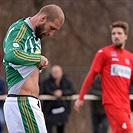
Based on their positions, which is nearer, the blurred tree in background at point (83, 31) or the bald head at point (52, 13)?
the bald head at point (52, 13)

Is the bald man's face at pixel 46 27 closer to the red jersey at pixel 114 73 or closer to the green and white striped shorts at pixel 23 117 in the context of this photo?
the green and white striped shorts at pixel 23 117

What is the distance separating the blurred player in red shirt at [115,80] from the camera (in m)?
8.81

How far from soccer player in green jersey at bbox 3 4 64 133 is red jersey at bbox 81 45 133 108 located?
8.51 feet

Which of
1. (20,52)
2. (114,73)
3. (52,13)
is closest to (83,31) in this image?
(114,73)

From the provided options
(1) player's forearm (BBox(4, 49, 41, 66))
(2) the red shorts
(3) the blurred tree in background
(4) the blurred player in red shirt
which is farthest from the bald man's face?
(3) the blurred tree in background

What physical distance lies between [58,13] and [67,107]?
19.2 feet

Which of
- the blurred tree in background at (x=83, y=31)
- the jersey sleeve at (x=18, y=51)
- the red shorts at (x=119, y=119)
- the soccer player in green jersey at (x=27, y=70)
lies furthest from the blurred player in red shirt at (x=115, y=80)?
the blurred tree in background at (x=83, y=31)

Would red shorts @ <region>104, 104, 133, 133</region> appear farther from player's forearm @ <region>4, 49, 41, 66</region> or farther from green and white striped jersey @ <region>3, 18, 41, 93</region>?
player's forearm @ <region>4, 49, 41, 66</region>

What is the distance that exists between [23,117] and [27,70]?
0.49 metres

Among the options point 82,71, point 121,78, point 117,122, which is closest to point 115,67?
point 121,78

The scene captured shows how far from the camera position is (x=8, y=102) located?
21.1 feet

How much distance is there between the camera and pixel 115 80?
8898 mm

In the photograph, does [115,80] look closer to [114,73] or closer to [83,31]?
[114,73]

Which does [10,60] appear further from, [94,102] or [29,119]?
[94,102]
